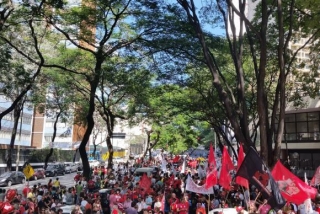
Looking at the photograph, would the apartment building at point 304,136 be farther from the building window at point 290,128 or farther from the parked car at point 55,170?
the parked car at point 55,170

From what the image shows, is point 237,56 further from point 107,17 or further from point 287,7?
point 107,17

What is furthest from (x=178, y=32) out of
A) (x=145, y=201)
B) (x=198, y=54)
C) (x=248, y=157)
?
(x=248, y=157)

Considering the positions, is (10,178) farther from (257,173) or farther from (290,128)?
(257,173)

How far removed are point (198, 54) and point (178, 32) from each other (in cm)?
155

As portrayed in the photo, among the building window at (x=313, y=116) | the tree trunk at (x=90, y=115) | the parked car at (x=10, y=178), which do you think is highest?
the building window at (x=313, y=116)

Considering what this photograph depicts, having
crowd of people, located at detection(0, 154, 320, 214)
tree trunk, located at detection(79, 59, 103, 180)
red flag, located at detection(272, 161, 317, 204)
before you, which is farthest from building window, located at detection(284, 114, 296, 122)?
red flag, located at detection(272, 161, 317, 204)

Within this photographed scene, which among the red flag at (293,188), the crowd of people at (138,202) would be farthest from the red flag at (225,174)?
the red flag at (293,188)

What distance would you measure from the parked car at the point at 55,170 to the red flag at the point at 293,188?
115 feet

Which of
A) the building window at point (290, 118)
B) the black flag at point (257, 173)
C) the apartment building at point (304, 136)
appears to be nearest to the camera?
the black flag at point (257, 173)

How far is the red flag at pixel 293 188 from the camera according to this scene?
8.95 m

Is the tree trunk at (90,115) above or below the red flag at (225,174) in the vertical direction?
above

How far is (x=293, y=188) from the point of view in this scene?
9.12 metres

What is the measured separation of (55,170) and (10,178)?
11.5 meters

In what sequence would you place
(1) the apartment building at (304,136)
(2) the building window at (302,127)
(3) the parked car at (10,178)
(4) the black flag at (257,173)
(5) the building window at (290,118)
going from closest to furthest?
1. (4) the black flag at (257,173)
2. (3) the parked car at (10,178)
3. (1) the apartment building at (304,136)
4. (2) the building window at (302,127)
5. (5) the building window at (290,118)
